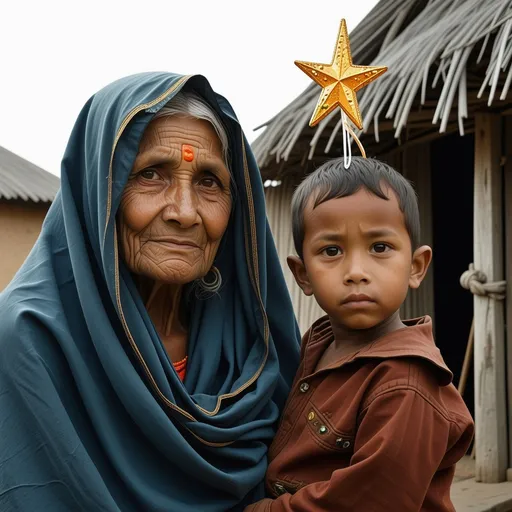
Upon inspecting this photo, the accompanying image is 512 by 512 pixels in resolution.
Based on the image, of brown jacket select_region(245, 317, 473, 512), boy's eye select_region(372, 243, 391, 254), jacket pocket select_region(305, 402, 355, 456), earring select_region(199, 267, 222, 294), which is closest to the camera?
brown jacket select_region(245, 317, 473, 512)

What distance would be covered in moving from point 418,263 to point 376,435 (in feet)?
1.93

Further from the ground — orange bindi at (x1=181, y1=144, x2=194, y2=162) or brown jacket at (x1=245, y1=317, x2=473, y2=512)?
orange bindi at (x1=181, y1=144, x2=194, y2=162)

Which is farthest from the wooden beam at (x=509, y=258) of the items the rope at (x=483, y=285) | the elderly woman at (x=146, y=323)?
the elderly woman at (x=146, y=323)

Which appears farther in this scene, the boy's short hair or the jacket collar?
the boy's short hair

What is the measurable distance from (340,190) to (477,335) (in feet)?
14.3

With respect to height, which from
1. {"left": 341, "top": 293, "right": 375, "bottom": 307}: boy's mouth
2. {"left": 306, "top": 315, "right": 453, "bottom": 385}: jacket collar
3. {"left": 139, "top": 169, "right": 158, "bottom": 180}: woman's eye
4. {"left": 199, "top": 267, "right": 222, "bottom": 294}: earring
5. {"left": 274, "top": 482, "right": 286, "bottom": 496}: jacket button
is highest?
{"left": 139, "top": 169, "right": 158, "bottom": 180}: woman's eye

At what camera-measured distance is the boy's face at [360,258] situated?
2156mm

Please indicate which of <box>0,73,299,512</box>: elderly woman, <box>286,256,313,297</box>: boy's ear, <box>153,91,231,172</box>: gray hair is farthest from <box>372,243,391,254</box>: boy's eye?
<box>153,91,231,172</box>: gray hair

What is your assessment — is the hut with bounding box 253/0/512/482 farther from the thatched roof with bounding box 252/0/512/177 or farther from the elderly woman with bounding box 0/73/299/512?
the elderly woman with bounding box 0/73/299/512

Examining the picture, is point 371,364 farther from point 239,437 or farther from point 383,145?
point 383,145

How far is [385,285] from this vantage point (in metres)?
2.16

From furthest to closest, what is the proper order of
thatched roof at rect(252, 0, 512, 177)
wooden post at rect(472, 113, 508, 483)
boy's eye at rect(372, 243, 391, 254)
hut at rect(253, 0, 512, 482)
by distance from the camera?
wooden post at rect(472, 113, 508, 483) < hut at rect(253, 0, 512, 482) < thatched roof at rect(252, 0, 512, 177) < boy's eye at rect(372, 243, 391, 254)

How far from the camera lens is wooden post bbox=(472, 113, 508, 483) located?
616 cm

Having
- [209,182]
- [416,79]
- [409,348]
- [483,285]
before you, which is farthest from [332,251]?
[483,285]
